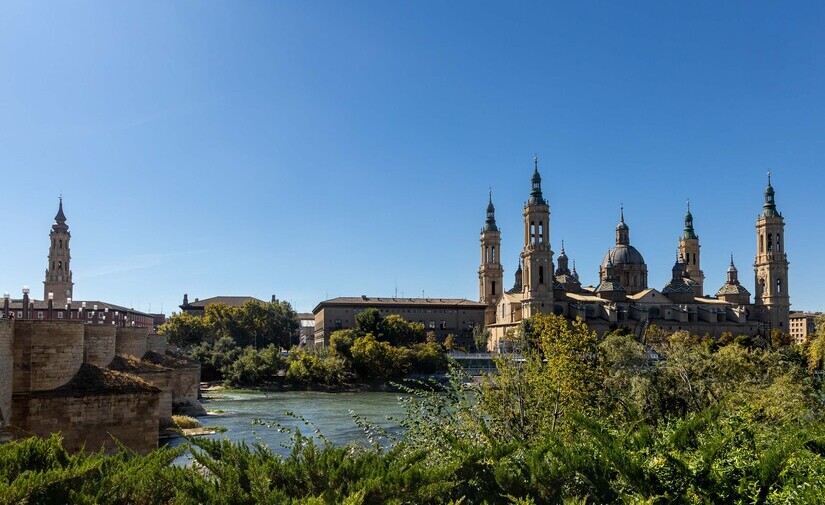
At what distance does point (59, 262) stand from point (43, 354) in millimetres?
107657

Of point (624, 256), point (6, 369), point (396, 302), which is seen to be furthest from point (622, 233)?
point (6, 369)

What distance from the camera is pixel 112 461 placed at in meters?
9.83

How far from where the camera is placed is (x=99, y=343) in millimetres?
26500

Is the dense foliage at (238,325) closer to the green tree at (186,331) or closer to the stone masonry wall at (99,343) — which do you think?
the green tree at (186,331)

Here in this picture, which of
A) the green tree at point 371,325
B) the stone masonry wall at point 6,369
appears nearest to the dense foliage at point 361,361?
the green tree at point 371,325

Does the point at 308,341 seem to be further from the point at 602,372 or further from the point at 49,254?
the point at 602,372

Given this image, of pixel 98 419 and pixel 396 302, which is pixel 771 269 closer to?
pixel 396 302

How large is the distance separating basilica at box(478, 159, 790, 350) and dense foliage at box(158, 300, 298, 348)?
32432 millimetres

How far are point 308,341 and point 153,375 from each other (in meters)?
111

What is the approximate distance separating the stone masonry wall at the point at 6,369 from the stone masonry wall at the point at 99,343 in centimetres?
746

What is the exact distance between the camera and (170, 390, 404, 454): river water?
35.4 metres

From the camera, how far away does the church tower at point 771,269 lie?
108m

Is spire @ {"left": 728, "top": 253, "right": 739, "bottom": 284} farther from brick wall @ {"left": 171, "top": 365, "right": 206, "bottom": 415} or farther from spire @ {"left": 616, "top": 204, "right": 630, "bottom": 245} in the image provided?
brick wall @ {"left": 171, "top": 365, "right": 206, "bottom": 415}

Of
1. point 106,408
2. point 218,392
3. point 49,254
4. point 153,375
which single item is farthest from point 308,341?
point 106,408
